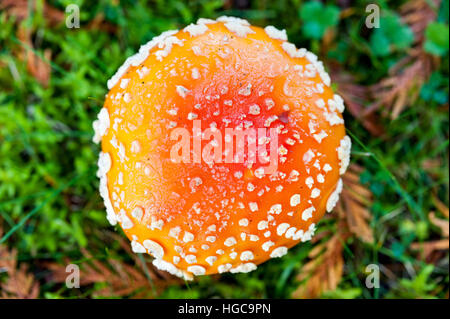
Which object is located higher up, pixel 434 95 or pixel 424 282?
pixel 434 95

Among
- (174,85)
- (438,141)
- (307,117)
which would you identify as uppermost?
(174,85)

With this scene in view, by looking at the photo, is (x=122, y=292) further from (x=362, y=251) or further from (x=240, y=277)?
(x=362, y=251)

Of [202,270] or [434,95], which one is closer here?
[202,270]

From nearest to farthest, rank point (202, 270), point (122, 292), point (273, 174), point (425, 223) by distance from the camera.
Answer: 1. point (273, 174)
2. point (202, 270)
3. point (122, 292)
4. point (425, 223)

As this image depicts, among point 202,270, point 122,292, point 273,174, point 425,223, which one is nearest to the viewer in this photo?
point 273,174

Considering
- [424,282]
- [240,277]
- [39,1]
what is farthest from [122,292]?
[39,1]

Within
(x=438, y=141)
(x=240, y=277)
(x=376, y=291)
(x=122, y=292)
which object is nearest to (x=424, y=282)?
(x=376, y=291)

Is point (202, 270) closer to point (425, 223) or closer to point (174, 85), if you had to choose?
point (174, 85)
